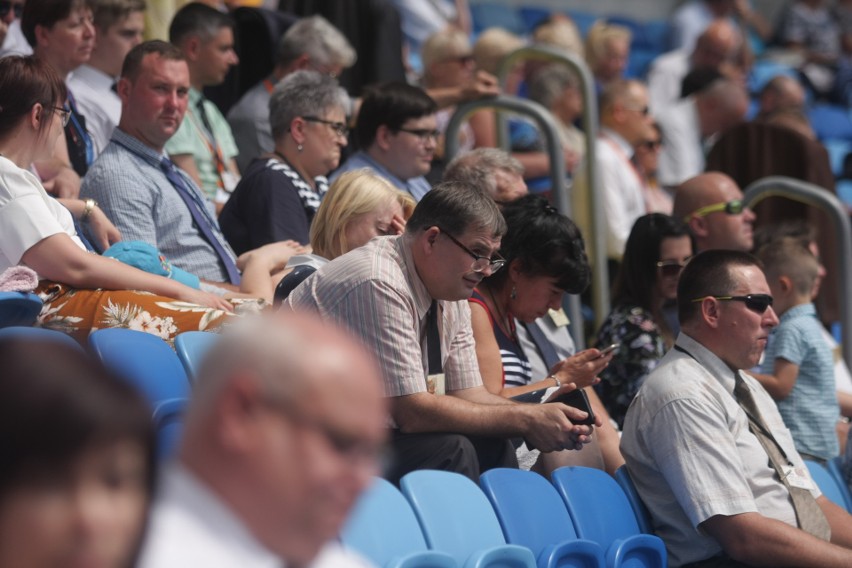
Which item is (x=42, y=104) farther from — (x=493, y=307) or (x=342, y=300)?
(x=493, y=307)

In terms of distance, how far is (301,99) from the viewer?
5016 millimetres

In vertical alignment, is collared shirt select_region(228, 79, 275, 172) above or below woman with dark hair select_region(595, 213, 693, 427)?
above

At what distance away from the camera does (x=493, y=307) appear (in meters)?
4.37

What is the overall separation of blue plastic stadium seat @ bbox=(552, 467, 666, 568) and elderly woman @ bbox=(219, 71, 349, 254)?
160cm

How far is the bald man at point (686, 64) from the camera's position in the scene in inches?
404

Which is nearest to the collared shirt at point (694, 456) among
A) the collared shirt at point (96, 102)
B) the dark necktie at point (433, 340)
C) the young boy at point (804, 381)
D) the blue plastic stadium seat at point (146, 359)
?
the dark necktie at point (433, 340)

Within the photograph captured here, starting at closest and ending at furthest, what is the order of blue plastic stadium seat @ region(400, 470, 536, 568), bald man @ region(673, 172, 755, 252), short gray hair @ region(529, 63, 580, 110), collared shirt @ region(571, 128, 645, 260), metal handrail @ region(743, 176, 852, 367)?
blue plastic stadium seat @ region(400, 470, 536, 568) < bald man @ region(673, 172, 755, 252) < metal handrail @ region(743, 176, 852, 367) < collared shirt @ region(571, 128, 645, 260) < short gray hair @ region(529, 63, 580, 110)

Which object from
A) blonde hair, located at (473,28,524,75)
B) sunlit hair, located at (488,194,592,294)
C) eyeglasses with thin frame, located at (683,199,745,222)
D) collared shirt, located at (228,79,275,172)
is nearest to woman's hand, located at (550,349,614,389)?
sunlit hair, located at (488,194,592,294)

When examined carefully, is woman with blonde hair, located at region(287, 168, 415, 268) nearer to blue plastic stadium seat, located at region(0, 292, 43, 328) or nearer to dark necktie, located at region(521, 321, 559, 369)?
dark necktie, located at region(521, 321, 559, 369)

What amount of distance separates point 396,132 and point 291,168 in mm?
507

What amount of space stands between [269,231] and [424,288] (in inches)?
52.4

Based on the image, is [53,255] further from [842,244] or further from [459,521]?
[842,244]

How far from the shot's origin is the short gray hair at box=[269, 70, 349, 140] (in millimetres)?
5012

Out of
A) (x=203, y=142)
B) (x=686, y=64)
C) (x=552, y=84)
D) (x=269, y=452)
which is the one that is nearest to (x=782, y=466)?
(x=203, y=142)
